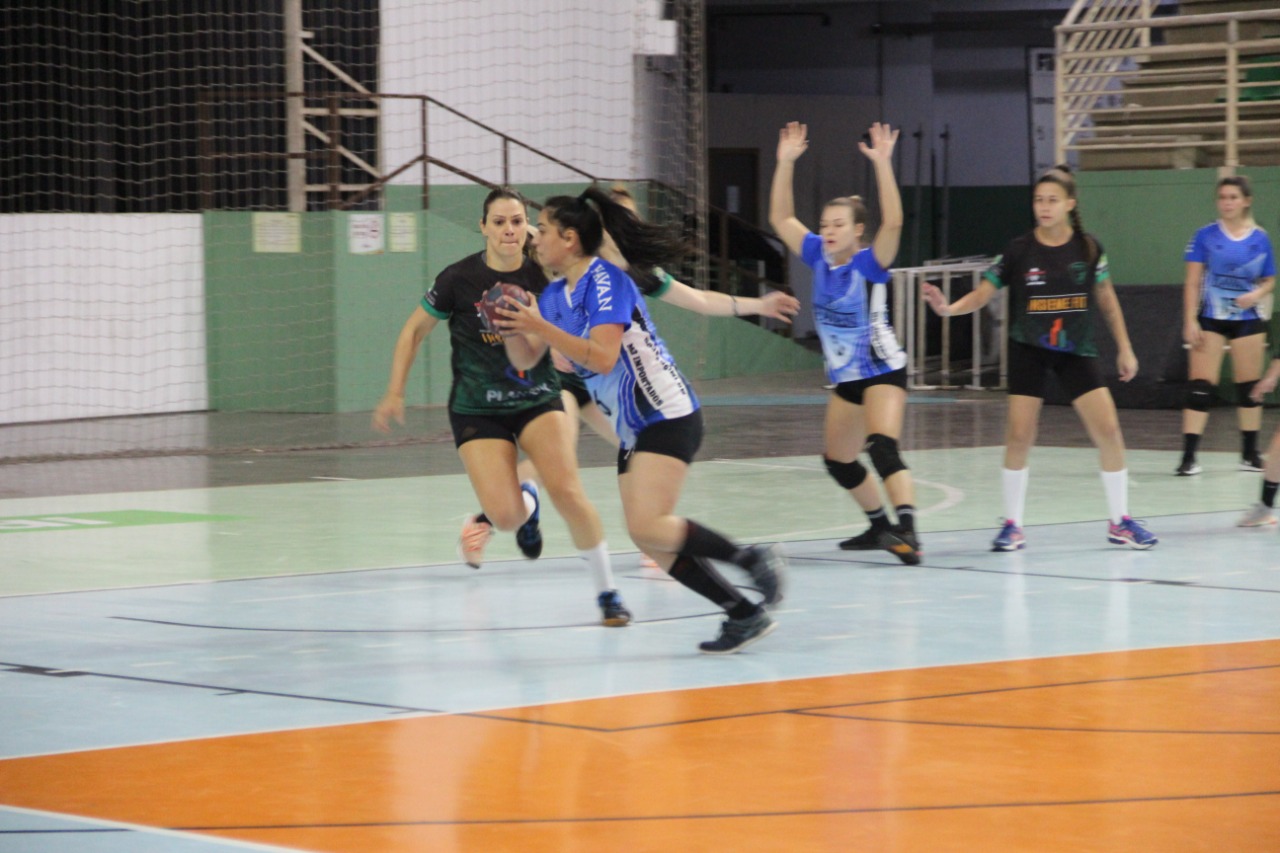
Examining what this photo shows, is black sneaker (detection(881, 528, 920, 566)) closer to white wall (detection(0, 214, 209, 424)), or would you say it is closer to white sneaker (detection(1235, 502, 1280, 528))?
white sneaker (detection(1235, 502, 1280, 528))

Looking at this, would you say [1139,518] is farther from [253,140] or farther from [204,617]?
[253,140]

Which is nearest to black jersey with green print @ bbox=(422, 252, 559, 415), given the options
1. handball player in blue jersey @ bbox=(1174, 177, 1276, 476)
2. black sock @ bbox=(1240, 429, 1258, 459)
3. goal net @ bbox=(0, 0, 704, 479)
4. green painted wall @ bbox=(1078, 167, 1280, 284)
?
handball player in blue jersey @ bbox=(1174, 177, 1276, 476)

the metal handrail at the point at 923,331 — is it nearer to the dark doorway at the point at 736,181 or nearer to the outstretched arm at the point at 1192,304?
the dark doorway at the point at 736,181

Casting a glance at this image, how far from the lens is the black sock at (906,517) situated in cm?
834

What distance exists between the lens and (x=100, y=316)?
1698 cm

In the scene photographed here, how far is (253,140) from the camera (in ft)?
60.5

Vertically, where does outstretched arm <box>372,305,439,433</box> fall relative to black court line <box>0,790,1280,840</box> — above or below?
above

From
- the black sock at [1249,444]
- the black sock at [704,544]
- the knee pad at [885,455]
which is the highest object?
the knee pad at [885,455]

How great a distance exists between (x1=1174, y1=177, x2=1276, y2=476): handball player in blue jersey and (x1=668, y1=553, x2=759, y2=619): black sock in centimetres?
608

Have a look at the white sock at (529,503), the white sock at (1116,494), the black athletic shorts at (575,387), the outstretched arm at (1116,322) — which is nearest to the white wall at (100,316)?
the black athletic shorts at (575,387)

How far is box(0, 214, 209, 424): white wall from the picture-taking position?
1656 centimetres

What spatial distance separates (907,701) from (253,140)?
1436cm

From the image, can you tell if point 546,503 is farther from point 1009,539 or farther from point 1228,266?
point 1228,266

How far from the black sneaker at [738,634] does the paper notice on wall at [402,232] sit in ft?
38.9
